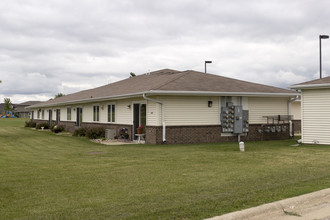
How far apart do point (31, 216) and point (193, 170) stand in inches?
193

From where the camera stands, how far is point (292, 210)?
598cm

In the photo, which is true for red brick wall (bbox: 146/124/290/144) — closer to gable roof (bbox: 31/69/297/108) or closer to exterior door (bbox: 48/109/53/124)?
gable roof (bbox: 31/69/297/108)

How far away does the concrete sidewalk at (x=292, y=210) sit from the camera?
18.0 ft


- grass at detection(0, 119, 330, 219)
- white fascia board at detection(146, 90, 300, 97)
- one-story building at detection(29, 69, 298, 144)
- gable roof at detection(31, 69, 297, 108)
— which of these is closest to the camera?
grass at detection(0, 119, 330, 219)

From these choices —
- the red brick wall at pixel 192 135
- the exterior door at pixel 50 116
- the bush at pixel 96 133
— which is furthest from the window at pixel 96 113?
the exterior door at pixel 50 116

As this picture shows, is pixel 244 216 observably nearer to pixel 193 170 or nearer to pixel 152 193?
pixel 152 193

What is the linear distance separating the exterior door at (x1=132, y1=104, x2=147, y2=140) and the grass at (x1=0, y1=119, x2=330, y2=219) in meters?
7.04

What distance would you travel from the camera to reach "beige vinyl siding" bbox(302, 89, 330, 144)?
1617 cm

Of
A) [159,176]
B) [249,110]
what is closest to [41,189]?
[159,176]

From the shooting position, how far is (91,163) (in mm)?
10906

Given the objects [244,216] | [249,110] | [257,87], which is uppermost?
[257,87]

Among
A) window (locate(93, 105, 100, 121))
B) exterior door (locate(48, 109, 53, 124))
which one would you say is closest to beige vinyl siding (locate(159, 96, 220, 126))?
window (locate(93, 105, 100, 121))

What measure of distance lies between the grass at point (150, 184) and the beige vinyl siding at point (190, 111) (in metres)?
5.87

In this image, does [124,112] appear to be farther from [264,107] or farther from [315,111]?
[315,111]
